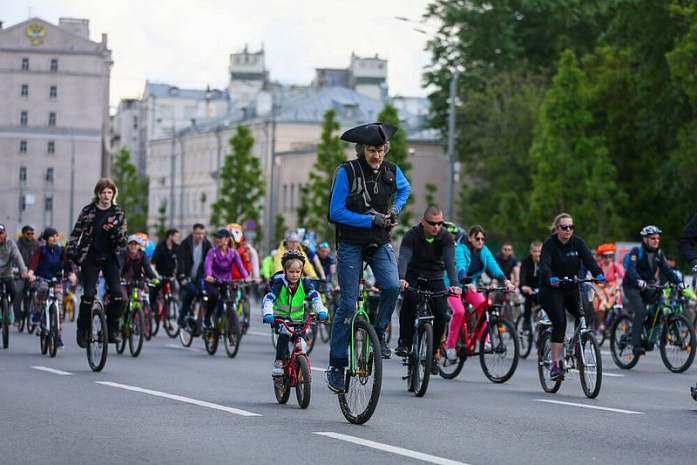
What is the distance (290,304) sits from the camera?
1455 centimetres

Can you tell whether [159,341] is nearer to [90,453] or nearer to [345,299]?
[345,299]

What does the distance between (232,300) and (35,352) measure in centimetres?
279

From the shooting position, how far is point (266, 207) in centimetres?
12038

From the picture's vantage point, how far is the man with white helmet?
74.2 feet

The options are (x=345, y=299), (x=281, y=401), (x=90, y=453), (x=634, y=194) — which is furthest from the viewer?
(x=634, y=194)

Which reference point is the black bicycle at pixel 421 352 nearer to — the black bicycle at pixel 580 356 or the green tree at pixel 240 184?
the black bicycle at pixel 580 356

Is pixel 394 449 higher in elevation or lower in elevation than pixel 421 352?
lower

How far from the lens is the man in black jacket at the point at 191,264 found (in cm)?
2584

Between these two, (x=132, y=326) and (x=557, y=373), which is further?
(x=132, y=326)

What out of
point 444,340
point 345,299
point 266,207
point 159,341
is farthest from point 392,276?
point 266,207

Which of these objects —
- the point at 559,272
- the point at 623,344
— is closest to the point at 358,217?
the point at 559,272

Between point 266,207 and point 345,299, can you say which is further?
point 266,207

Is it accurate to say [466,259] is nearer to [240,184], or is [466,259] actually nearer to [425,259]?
[425,259]

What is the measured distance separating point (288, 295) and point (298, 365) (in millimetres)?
680
